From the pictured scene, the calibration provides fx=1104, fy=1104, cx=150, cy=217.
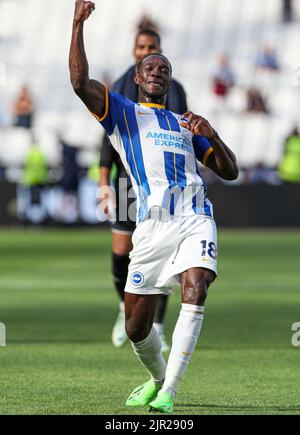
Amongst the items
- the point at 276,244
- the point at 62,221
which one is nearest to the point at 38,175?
the point at 62,221

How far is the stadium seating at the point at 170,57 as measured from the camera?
3669 centimetres

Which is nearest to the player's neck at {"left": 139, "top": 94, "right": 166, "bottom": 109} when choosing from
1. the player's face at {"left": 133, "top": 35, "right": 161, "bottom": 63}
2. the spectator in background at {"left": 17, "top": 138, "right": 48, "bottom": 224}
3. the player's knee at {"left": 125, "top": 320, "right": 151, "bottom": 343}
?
the player's knee at {"left": 125, "top": 320, "right": 151, "bottom": 343}

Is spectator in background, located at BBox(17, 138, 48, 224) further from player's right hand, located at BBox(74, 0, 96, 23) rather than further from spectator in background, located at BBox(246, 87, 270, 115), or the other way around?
player's right hand, located at BBox(74, 0, 96, 23)

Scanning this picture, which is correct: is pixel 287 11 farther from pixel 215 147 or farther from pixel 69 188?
pixel 215 147

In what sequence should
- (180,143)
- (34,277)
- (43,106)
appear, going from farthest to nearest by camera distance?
(43,106) < (34,277) < (180,143)

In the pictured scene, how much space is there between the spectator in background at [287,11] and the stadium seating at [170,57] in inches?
11.3

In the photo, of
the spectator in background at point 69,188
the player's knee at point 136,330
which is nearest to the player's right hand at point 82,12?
the player's knee at point 136,330

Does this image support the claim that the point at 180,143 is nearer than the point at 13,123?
Yes

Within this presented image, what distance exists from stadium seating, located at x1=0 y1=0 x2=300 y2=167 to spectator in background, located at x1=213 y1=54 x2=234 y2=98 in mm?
477

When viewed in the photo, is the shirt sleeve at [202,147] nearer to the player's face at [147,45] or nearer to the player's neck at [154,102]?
the player's neck at [154,102]

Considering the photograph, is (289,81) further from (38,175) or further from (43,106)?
(38,175)

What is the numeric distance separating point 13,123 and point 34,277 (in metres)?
19.8

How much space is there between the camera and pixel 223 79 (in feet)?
120

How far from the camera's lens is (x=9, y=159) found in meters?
34.9
